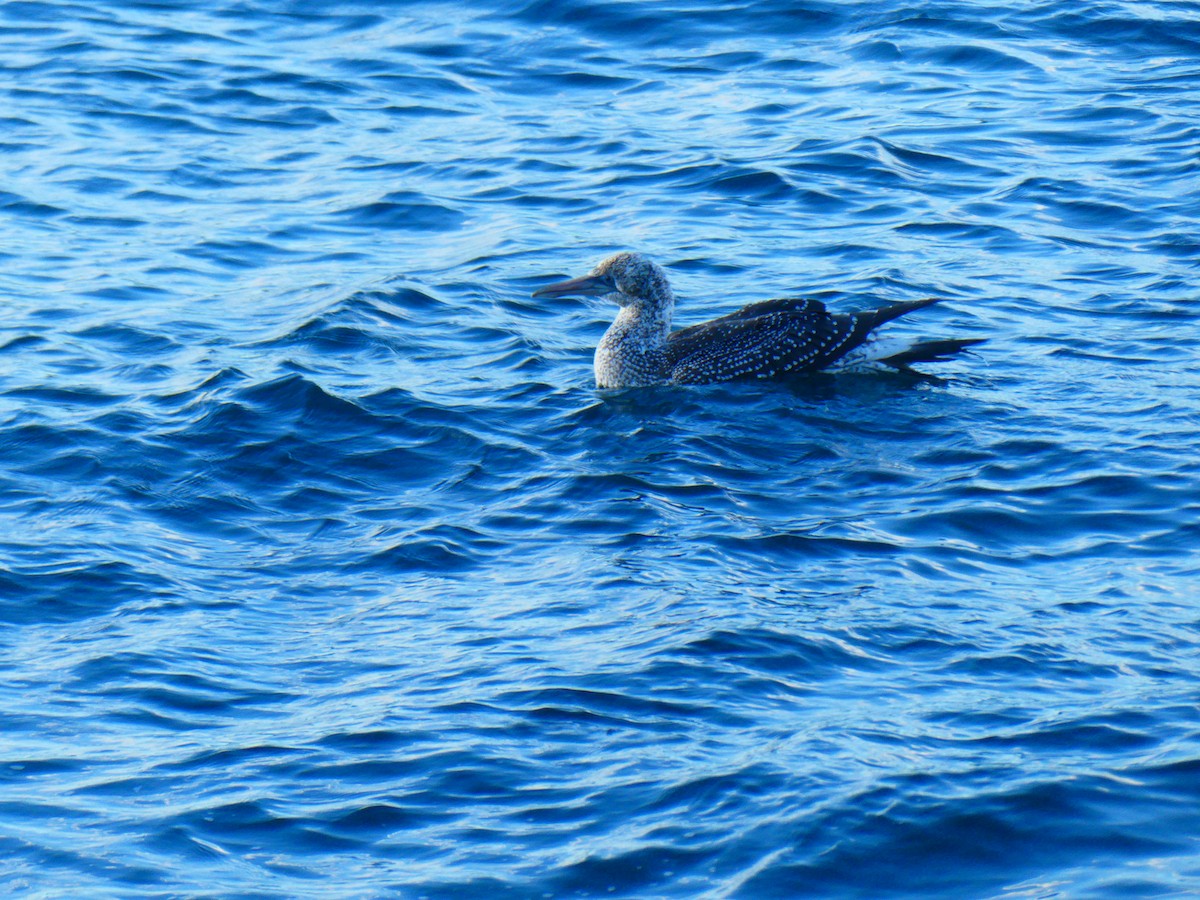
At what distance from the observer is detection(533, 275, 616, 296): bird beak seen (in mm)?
11336

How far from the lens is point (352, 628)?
780 centimetres

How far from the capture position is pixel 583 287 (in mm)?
11375

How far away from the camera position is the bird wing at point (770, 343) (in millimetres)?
10703

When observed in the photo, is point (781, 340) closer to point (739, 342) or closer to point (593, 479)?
point (739, 342)

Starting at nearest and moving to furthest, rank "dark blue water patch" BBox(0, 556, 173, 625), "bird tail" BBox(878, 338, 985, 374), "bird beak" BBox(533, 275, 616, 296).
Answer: "dark blue water patch" BBox(0, 556, 173, 625) → "bird tail" BBox(878, 338, 985, 374) → "bird beak" BBox(533, 275, 616, 296)

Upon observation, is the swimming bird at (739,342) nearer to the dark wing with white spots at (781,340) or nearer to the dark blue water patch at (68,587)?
the dark wing with white spots at (781,340)

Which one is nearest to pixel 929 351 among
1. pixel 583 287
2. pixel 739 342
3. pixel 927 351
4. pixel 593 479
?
pixel 927 351

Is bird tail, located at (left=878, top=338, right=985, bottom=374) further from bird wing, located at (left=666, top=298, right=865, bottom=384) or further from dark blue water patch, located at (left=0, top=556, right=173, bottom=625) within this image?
dark blue water patch, located at (left=0, top=556, right=173, bottom=625)

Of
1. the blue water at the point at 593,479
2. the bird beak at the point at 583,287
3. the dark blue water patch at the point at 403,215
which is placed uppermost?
the bird beak at the point at 583,287

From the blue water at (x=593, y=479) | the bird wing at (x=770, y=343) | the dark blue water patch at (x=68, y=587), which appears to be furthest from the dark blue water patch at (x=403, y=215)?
the dark blue water patch at (x=68, y=587)

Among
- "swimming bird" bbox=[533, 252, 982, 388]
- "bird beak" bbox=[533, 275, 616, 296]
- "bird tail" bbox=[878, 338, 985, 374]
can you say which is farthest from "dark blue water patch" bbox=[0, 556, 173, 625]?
"bird tail" bbox=[878, 338, 985, 374]

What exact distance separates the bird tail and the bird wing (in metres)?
0.26

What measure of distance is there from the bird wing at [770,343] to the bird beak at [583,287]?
79 cm

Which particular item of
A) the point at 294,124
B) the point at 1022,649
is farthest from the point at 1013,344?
the point at 294,124
